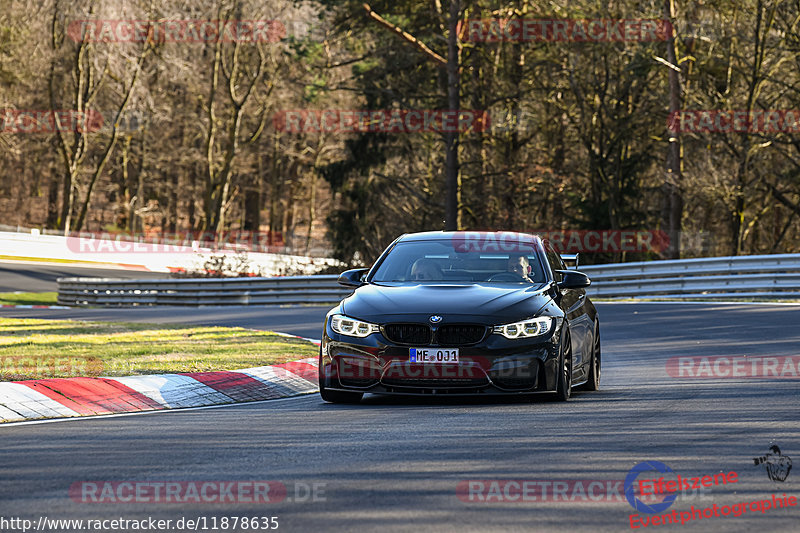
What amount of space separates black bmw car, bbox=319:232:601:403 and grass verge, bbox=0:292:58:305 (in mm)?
28077

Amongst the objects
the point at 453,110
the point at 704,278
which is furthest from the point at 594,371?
the point at 453,110

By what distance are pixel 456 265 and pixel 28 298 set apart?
30.3 meters

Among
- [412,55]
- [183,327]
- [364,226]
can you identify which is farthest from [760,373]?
[364,226]

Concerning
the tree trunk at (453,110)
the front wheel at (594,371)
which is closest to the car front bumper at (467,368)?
the front wheel at (594,371)

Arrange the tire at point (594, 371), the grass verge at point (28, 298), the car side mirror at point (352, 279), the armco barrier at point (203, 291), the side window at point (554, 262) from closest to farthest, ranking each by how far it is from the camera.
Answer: the car side mirror at point (352, 279) → the side window at point (554, 262) → the tire at point (594, 371) → the armco barrier at point (203, 291) → the grass verge at point (28, 298)

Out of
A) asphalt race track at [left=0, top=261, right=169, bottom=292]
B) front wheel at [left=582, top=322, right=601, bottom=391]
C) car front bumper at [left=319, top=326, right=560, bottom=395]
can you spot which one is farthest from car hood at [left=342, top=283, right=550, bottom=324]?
asphalt race track at [left=0, top=261, right=169, bottom=292]

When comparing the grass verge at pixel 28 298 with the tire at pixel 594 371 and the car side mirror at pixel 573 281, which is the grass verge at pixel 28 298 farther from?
the car side mirror at pixel 573 281

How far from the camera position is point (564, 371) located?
988 cm

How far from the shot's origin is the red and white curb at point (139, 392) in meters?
9.50

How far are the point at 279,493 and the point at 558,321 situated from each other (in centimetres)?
449

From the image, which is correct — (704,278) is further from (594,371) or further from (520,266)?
(520,266)

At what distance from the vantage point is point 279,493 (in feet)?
19.4

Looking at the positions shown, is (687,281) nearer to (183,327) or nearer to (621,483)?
(183,327)

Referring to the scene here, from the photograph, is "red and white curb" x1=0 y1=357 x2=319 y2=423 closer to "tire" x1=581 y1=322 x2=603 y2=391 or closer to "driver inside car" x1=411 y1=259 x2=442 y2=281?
"driver inside car" x1=411 y1=259 x2=442 y2=281
